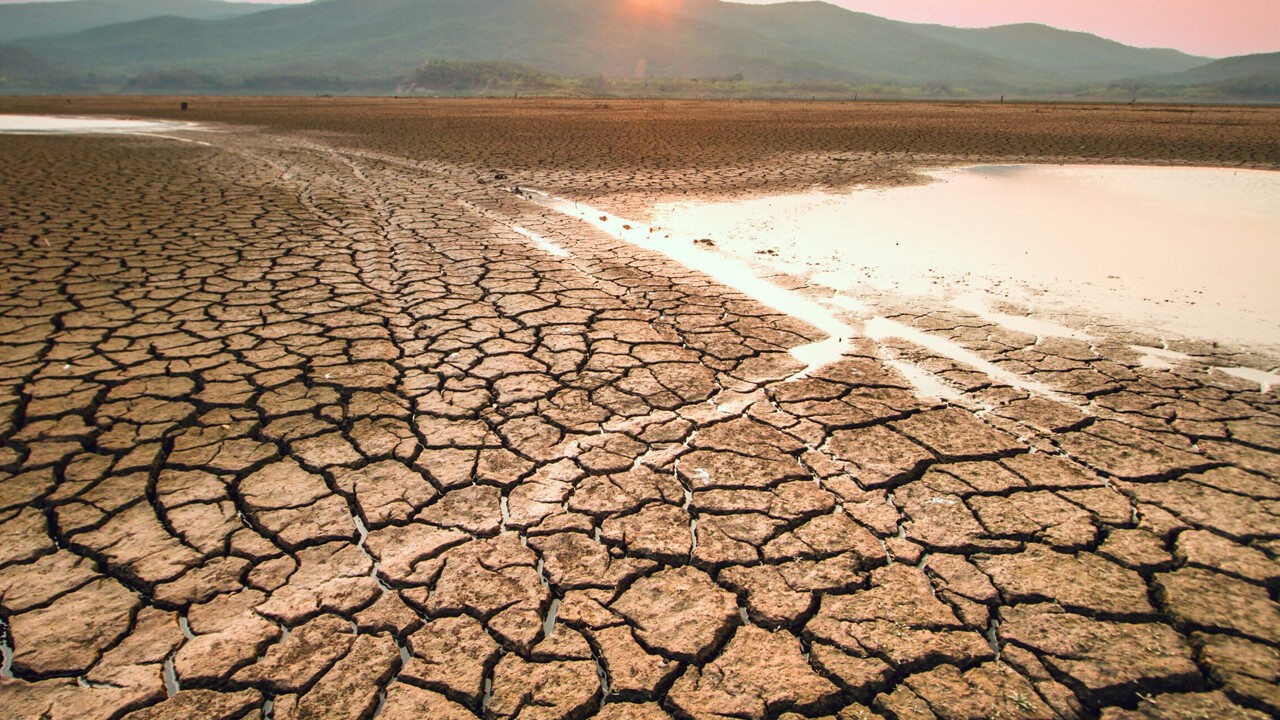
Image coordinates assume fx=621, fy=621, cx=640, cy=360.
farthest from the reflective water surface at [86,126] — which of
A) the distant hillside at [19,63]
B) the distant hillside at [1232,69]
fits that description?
the distant hillside at [1232,69]

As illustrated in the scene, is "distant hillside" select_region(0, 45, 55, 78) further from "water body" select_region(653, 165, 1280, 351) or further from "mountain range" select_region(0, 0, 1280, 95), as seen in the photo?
"water body" select_region(653, 165, 1280, 351)

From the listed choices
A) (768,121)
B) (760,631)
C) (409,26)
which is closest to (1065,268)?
(760,631)

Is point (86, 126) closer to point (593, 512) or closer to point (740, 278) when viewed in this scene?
point (740, 278)

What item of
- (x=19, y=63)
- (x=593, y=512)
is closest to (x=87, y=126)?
(x=593, y=512)

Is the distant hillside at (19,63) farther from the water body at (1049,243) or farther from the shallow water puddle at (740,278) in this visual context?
the water body at (1049,243)

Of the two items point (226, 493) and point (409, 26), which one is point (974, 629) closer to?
point (226, 493)

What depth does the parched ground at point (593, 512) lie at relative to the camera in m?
1.60

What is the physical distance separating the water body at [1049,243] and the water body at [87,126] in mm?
17986

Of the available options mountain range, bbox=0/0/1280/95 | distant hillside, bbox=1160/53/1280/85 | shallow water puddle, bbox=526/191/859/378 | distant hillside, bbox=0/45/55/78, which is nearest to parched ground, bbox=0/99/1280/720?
shallow water puddle, bbox=526/191/859/378

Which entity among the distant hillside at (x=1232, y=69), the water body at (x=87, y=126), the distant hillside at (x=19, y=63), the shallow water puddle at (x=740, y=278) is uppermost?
the distant hillside at (x=1232, y=69)

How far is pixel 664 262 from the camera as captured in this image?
5.39 metres

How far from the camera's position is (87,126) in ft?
62.0

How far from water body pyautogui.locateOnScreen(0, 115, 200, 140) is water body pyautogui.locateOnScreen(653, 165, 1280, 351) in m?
18.0

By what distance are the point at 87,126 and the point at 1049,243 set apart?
2518 centimetres
